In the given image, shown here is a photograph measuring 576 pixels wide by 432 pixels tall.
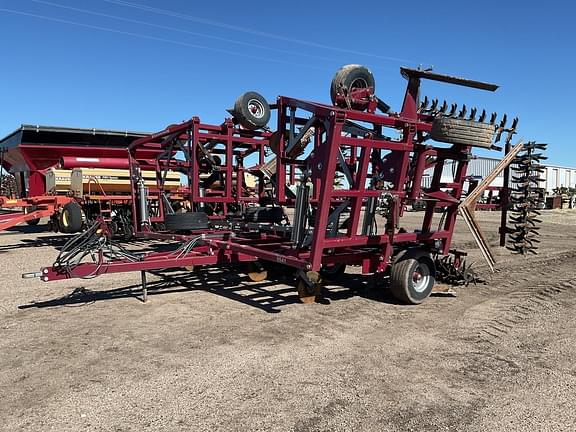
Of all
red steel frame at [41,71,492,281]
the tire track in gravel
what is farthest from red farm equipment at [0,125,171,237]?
the tire track in gravel

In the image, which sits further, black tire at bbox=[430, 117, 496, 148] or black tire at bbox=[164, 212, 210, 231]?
black tire at bbox=[164, 212, 210, 231]

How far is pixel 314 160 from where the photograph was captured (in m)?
5.50

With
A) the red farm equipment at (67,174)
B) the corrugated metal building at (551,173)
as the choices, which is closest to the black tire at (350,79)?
the red farm equipment at (67,174)

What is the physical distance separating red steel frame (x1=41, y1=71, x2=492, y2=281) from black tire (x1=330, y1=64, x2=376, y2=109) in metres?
0.42

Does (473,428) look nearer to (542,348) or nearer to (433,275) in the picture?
(542,348)

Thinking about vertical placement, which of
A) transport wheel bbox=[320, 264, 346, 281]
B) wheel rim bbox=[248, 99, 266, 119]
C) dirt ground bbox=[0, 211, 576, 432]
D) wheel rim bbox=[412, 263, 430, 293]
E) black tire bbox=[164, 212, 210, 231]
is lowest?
dirt ground bbox=[0, 211, 576, 432]

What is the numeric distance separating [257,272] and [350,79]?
3.01 m

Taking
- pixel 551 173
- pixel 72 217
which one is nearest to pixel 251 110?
pixel 72 217

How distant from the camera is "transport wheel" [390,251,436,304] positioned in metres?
5.77

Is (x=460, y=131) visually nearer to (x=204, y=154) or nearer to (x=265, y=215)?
(x=265, y=215)

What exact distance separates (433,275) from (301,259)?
1935mm

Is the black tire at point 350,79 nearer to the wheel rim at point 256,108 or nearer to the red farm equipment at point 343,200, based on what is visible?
the red farm equipment at point 343,200

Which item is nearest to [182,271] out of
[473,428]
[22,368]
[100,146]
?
[22,368]

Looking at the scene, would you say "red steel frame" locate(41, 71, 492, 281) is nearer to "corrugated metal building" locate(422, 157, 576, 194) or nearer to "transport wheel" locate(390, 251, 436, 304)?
"transport wheel" locate(390, 251, 436, 304)
